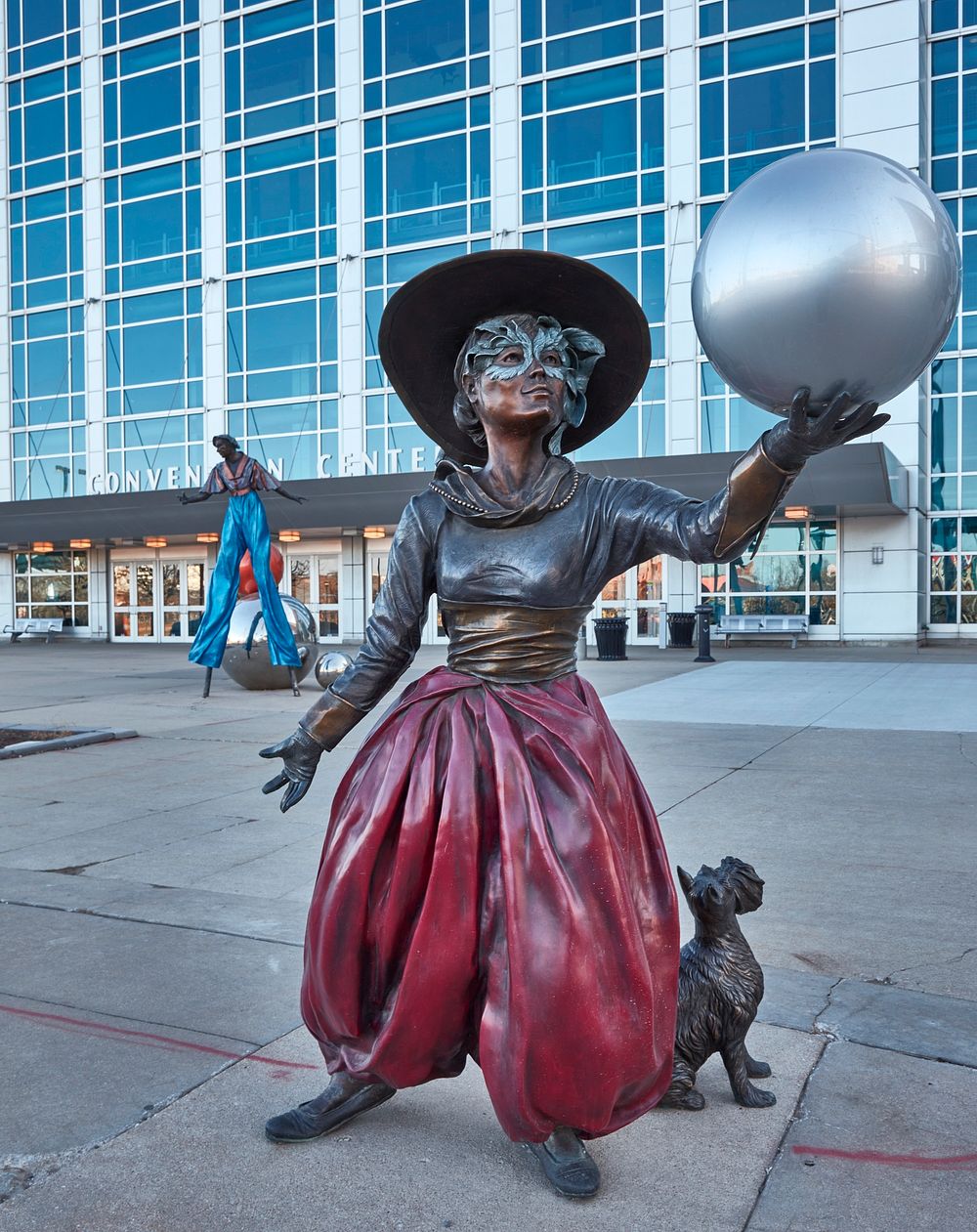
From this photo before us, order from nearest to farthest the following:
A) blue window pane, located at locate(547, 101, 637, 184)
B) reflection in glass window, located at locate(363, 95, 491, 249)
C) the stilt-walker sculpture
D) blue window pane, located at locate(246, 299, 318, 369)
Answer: the stilt-walker sculpture → blue window pane, located at locate(547, 101, 637, 184) → reflection in glass window, located at locate(363, 95, 491, 249) → blue window pane, located at locate(246, 299, 318, 369)

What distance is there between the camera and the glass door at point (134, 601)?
1177 inches

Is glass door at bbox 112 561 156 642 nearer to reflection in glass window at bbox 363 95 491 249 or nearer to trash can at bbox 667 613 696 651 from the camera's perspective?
reflection in glass window at bbox 363 95 491 249

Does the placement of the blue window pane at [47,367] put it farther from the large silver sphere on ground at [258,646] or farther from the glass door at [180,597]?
the large silver sphere on ground at [258,646]

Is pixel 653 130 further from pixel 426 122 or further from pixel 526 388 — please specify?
pixel 526 388

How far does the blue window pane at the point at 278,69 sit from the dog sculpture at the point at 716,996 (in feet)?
92.7

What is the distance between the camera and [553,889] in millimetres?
2311

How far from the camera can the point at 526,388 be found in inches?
101

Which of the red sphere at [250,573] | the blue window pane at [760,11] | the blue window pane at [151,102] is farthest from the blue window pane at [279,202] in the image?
the red sphere at [250,573]

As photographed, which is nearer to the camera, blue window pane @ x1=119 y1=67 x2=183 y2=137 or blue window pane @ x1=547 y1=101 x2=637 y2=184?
blue window pane @ x1=547 y1=101 x2=637 y2=184

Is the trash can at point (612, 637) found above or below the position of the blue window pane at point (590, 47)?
below

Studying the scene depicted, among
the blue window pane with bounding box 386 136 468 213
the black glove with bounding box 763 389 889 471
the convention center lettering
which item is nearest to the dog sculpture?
the black glove with bounding box 763 389 889 471

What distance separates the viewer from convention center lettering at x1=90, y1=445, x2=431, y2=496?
25.5m

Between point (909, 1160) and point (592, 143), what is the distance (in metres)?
24.8

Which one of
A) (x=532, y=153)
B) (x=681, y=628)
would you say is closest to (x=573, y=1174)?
(x=681, y=628)
